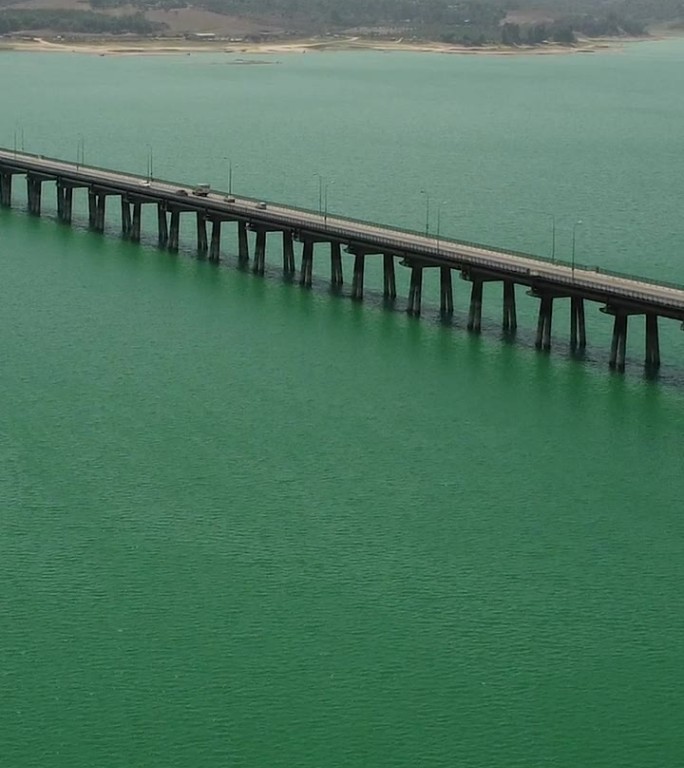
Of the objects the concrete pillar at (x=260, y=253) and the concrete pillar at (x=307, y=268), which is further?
the concrete pillar at (x=260, y=253)

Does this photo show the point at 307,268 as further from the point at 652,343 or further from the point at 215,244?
the point at 652,343

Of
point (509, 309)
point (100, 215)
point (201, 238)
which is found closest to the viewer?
point (509, 309)

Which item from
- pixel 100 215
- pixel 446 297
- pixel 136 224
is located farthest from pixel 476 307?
pixel 100 215

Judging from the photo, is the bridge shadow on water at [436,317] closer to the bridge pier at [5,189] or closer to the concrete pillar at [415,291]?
the concrete pillar at [415,291]

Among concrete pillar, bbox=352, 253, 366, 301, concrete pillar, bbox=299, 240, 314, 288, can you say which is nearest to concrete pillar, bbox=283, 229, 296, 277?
concrete pillar, bbox=299, 240, 314, 288

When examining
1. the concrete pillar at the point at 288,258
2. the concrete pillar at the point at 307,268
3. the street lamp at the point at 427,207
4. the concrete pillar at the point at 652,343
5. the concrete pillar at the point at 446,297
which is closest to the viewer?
the concrete pillar at the point at 652,343

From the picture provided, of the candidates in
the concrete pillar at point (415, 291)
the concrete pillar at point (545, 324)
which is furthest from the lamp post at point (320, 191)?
the concrete pillar at point (545, 324)

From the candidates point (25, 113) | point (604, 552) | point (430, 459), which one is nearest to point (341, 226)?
point (430, 459)
